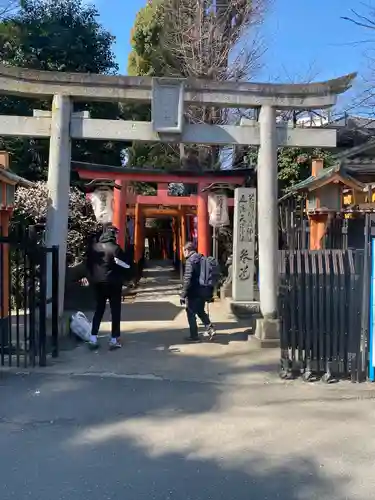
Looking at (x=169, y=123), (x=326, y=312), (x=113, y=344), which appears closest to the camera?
(x=326, y=312)

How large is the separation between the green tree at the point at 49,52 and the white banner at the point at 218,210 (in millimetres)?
5956

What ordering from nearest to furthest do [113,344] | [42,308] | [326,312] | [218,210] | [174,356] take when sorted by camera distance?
[326,312] → [42,308] → [174,356] → [113,344] → [218,210]

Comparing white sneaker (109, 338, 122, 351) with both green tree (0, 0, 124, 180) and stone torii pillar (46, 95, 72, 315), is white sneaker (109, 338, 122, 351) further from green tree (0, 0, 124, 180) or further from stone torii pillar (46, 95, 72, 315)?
green tree (0, 0, 124, 180)

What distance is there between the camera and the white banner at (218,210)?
46.6ft

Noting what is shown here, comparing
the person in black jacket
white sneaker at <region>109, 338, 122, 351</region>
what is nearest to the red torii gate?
the person in black jacket

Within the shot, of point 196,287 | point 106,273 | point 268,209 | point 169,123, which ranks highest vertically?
point 169,123

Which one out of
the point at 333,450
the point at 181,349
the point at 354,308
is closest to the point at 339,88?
the point at 354,308

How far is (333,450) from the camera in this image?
13.9 ft

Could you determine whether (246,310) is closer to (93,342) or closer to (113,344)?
(113,344)

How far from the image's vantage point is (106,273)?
7.60m

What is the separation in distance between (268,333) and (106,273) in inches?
108

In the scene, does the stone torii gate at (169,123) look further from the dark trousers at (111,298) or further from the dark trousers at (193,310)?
the dark trousers at (193,310)

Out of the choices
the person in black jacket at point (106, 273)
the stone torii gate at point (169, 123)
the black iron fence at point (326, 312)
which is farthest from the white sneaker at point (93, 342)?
the black iron fence at point (326, 312)

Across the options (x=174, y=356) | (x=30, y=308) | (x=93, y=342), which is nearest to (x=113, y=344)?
(x=93, y=342)
